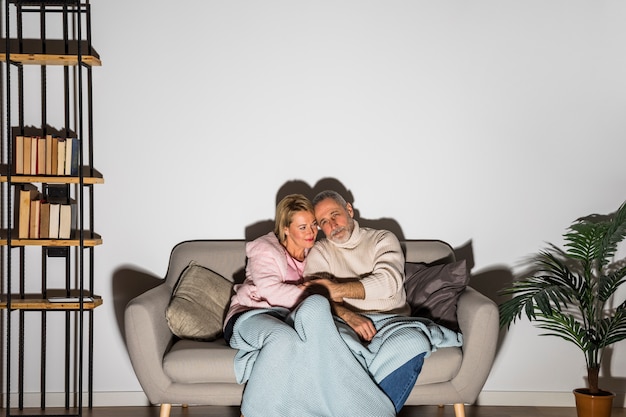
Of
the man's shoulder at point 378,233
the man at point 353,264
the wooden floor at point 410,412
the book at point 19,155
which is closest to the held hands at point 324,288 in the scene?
the man at point 353,264

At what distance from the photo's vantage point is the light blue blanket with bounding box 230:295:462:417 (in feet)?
10.7

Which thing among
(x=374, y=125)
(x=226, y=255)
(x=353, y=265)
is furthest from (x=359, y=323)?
(x=374, y=125)

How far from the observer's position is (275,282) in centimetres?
367

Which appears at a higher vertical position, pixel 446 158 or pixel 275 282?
pixel 446 158

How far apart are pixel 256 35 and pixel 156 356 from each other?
5.86 feet

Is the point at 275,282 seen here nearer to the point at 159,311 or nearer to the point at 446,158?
the point at 159,311

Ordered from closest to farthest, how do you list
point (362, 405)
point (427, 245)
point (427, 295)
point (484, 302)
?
point (362, 405)
point (484, 302)
point (427, 295)
point (427, 245)

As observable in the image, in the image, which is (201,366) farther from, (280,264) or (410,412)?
(410,412)

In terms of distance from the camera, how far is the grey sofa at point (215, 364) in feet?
11.2

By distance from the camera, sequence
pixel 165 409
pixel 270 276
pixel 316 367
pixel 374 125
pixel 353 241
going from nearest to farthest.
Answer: pixel 316 367, pixel 165 409, pixel 270 276, pixel 353 241, pixel 374 125

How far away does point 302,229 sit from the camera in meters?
3.81

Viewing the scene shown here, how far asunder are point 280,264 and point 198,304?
0.43 metres

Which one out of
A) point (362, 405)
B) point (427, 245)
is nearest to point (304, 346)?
point (362, 405)

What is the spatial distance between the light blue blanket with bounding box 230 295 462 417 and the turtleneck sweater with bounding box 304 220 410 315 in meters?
0.39
